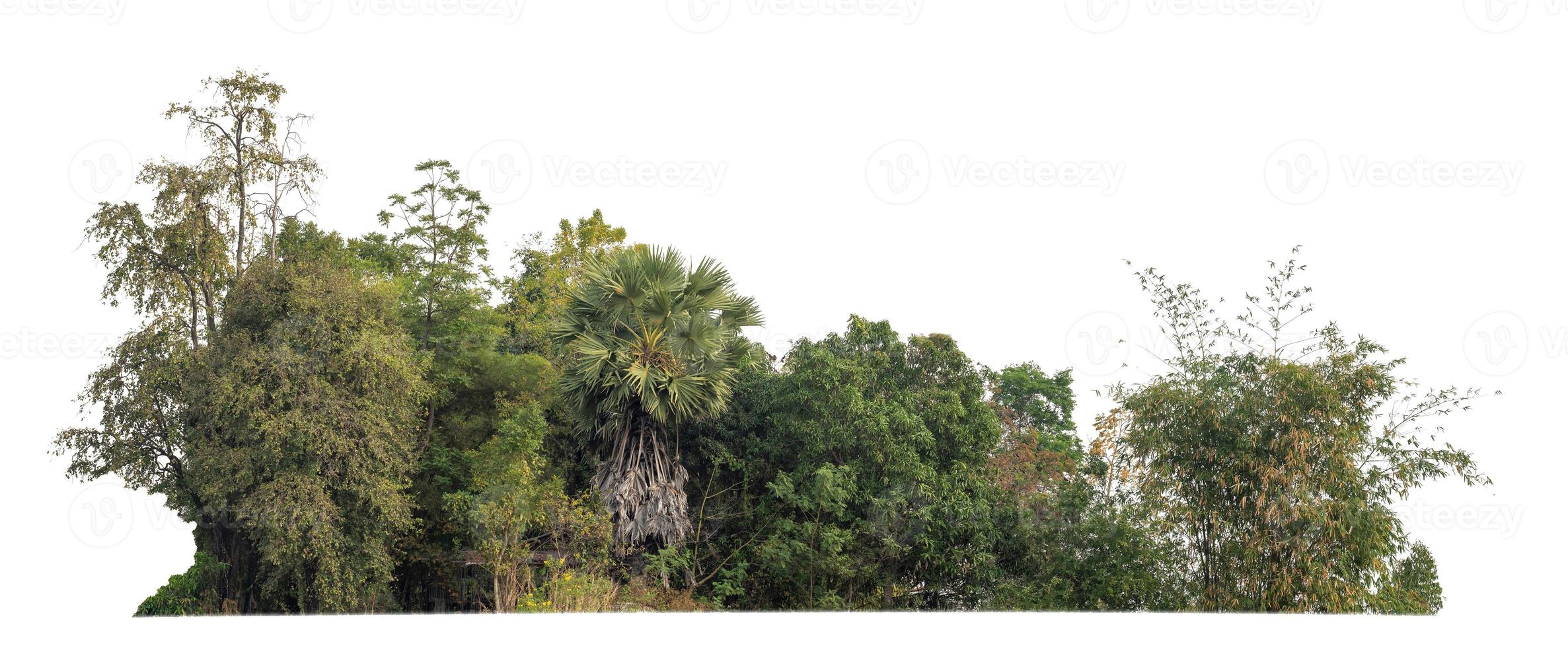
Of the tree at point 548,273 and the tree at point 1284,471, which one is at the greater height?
the tree at point 548,273

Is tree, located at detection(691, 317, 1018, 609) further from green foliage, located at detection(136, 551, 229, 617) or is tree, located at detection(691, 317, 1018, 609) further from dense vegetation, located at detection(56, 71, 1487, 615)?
green foliage, located at detection(136, 551, 229, 617)

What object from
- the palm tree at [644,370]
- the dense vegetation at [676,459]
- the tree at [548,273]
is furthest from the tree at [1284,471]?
the tree at [548,273]

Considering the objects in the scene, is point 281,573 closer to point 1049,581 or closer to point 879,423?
point 879,423

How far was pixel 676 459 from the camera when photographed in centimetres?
1892

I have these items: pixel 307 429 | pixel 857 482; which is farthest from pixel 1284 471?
pixel 307 429

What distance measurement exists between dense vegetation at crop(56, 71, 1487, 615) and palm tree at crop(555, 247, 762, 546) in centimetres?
5

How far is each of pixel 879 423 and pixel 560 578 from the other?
Result: 232 inches

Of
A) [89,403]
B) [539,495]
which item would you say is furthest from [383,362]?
[89,403]

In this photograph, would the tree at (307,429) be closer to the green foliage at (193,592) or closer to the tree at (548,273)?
the green foliage at (193,592)

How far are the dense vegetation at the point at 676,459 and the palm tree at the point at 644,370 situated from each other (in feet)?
0.17

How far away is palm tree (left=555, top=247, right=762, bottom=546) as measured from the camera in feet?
58.6

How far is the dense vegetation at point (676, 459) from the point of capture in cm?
1505

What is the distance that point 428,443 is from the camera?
70.7ft

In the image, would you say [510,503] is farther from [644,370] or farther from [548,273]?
[548,273]
